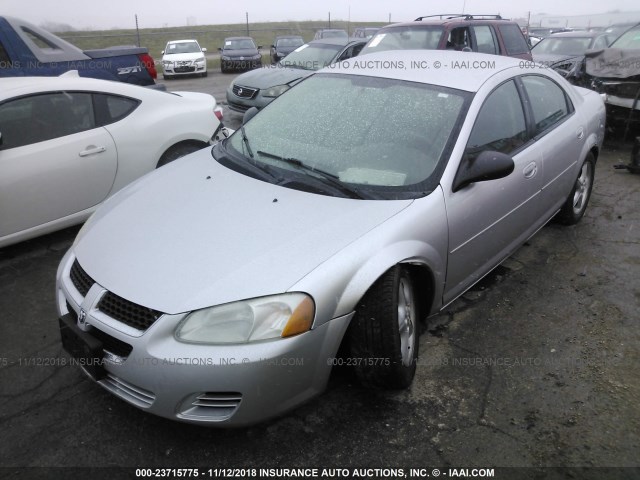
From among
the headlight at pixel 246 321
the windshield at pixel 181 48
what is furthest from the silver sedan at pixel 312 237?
the windshield at pixel 181 48

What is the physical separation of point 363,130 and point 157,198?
1230 millimetres

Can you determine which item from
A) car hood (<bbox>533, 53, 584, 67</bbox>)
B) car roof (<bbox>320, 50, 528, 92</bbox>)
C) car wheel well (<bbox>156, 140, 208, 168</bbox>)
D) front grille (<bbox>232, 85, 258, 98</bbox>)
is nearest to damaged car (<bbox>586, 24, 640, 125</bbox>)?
Answer: car hood (<bbox>533, 53, 584, 67</bbox>)

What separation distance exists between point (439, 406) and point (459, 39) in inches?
262

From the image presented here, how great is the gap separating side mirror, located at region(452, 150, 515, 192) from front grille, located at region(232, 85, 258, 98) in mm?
6644

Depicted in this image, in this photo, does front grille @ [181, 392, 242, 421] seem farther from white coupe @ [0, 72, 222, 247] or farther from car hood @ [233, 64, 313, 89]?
car hood @ [233, 64, 313, 89]

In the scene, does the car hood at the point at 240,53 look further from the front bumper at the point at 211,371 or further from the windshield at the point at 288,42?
the front bumper at the point at 211,371

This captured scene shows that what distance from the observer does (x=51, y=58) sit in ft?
23.0

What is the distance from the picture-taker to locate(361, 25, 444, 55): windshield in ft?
25.3

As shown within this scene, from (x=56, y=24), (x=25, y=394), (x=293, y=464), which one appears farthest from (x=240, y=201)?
(x=56, y=24)

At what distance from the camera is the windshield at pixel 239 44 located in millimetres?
18906

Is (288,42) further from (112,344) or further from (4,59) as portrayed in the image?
(112,344)

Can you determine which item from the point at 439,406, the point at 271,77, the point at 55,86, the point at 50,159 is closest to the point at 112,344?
the point at 439,406

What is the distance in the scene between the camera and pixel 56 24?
31.7 m

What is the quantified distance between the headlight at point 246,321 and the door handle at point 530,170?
6.59ft
